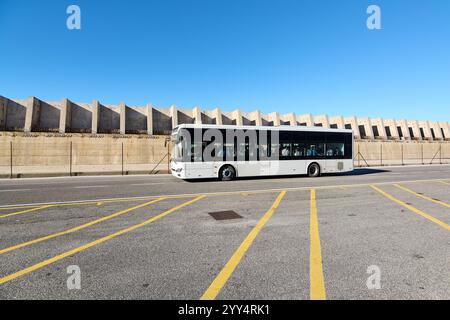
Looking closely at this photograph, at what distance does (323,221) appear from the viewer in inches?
213

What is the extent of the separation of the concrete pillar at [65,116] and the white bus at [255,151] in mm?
20538

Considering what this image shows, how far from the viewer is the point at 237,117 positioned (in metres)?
Answer: 38.1

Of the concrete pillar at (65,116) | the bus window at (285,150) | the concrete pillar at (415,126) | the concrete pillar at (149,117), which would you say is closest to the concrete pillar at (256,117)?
the concrete pillar at (149,117)

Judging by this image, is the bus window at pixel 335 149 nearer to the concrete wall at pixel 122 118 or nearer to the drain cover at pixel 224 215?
the drain cover at pixel 224 215

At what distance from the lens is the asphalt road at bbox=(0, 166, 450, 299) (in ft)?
9.02

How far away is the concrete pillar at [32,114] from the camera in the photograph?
25.4 metres

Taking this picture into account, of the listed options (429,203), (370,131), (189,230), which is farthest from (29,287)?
(370,131)

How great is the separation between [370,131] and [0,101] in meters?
56.9

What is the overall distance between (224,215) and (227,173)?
23.5 ft

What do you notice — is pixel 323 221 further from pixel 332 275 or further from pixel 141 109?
pixel 141 109

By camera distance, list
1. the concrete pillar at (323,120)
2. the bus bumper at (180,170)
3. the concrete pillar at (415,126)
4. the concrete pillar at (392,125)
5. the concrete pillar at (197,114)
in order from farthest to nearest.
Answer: the concrete pillar at (415,126) → the concrete pillar at (392,125) → the concrete pillar at (323,120) → the concrete pillar at (197,114) → the bus bumper at (180,170)

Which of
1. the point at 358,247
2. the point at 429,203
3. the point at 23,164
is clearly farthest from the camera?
the point at 23,164

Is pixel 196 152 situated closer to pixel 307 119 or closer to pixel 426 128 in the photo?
pixel 307 119

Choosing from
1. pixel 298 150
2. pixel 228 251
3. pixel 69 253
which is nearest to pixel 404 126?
pixel 298 150
